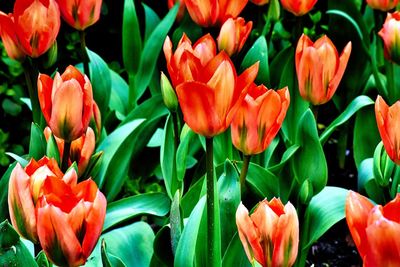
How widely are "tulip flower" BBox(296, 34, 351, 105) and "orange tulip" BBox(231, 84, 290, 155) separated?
28cm

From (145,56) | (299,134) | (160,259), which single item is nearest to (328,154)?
(145,56)

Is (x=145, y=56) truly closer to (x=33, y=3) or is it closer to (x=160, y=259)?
(x=33, y=3)

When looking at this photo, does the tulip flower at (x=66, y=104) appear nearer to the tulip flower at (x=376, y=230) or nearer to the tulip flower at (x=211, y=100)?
the tulip flower at (x=211, y=100)

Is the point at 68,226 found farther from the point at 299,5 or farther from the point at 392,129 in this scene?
the point at 299,5

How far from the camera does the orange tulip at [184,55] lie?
4.51 ft

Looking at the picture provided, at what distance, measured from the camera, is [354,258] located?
231 centimetres

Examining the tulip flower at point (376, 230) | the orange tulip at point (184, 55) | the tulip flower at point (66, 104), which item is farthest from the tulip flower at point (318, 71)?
the tulip flower at point (376, 230)

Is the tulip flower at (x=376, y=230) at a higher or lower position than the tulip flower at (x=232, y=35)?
higher

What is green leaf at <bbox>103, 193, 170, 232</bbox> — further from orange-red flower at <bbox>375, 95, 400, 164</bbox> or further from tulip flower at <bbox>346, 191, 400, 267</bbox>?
tulip flower at <bbox>346, 191, 400, 267</bbox>

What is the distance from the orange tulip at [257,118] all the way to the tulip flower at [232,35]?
519 millimetres

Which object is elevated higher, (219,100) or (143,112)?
(219,100)

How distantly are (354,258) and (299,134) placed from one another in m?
0.60

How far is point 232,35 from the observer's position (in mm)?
1993

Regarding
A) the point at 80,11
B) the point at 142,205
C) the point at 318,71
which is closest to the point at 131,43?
the point at 80,11
